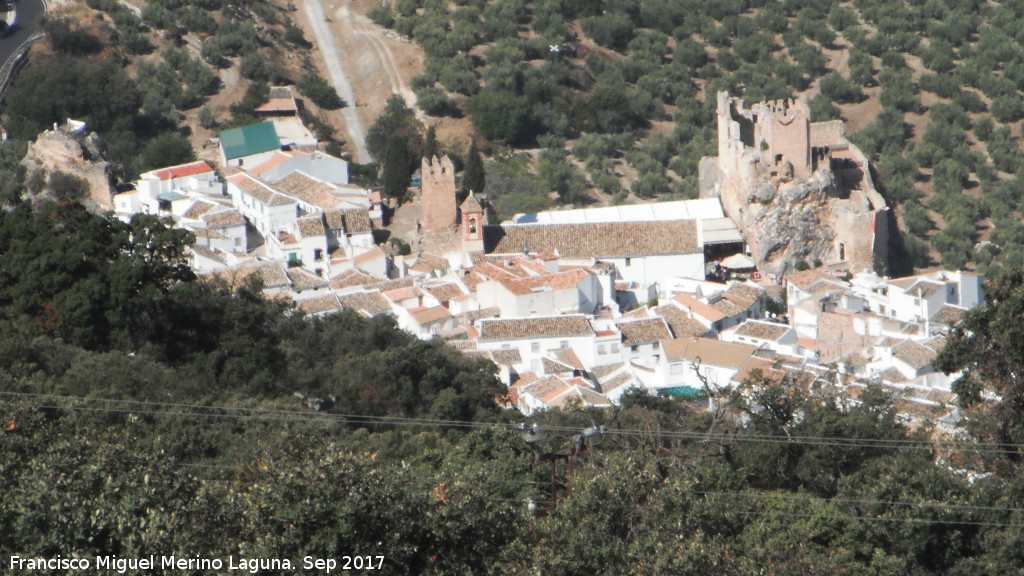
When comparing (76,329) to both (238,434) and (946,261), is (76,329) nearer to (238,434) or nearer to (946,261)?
(238,434)

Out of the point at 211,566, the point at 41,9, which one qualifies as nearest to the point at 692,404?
the point at 211,566

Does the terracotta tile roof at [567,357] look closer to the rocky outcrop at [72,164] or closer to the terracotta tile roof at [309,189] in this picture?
the terracotta tile roof at [309,189]

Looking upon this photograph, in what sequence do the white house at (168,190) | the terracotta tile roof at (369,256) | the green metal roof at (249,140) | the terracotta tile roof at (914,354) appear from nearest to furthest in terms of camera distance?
the terracotta tile roof at (914,354)
the terracotta tile roof at (369,256)
the white house at (168,190)
the green metal roof at (249,140)

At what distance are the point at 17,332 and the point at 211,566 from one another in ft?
37.1

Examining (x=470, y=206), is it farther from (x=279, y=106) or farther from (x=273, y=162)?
(x=279, y=106)

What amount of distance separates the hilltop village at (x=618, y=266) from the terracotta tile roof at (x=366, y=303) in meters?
0.06

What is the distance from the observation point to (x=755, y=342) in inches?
1246

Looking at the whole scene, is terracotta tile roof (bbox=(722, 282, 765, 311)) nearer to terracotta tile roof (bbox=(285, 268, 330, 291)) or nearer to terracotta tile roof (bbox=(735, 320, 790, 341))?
terracotta tile roof (bbox=(735, 320, 790, 341))

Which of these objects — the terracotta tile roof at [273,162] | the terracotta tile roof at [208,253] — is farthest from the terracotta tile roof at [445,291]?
the terracotta tile roof at [273,162]

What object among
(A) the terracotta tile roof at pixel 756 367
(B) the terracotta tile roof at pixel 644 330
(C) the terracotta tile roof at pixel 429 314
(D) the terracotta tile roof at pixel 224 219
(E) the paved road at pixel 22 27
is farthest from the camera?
(E) the paved road at pixel 22 27

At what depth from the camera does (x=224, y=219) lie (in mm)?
36656

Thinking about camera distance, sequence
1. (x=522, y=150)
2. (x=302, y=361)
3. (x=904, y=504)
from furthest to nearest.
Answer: (x=522, y=150) → (x=302, y=361) → (x=904, y=504)

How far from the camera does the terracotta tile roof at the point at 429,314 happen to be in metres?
31.9

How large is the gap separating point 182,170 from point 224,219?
3711 millimetres
